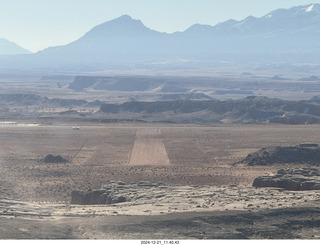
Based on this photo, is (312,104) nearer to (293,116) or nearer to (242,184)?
(293,116)

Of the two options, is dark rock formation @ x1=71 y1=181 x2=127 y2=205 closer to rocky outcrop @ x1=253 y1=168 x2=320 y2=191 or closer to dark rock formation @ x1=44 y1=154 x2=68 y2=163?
rocky outcrop @ x1=253 y1=168 x2=320 y2=191

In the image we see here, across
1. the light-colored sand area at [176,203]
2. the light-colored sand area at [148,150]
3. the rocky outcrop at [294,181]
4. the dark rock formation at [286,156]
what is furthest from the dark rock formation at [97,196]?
the dark rock formation at [286,156]

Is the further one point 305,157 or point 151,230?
point 305,157

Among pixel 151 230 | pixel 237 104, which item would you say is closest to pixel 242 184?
pixel 151 230

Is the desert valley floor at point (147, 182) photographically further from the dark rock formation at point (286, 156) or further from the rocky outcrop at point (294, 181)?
the rocky outcrop at point (294, 181)

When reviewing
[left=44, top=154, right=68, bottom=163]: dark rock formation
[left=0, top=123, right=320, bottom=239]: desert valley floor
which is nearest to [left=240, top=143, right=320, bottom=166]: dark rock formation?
[left=0, top=123, right=320, bottom=239]: desert valley floor
